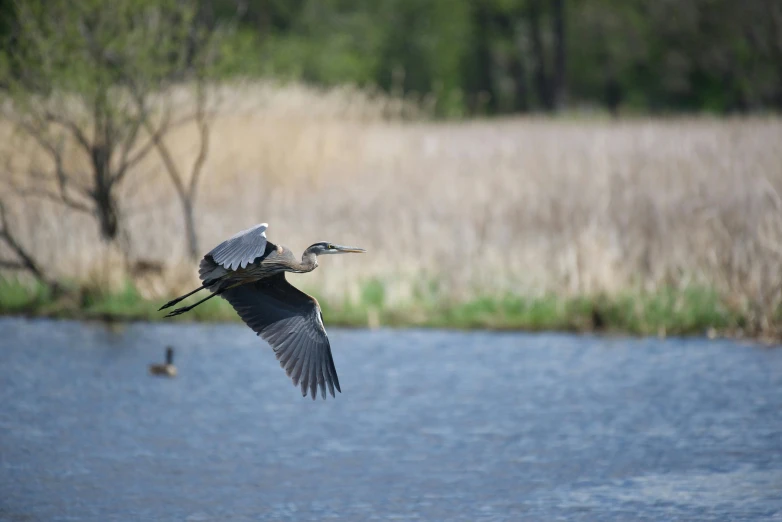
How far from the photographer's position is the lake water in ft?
19.7

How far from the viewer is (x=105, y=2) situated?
432 inches

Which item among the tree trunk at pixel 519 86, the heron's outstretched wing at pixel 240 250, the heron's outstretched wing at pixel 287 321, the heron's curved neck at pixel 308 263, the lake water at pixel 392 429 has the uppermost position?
the tree trunk at pixel 519 86

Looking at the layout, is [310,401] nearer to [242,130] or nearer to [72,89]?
[72,89]

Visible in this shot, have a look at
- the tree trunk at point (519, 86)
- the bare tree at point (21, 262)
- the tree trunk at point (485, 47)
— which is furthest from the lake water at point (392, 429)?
the tree trunk at point (519, 86)

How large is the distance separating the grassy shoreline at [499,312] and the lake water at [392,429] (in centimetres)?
18

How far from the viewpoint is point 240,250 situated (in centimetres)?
492

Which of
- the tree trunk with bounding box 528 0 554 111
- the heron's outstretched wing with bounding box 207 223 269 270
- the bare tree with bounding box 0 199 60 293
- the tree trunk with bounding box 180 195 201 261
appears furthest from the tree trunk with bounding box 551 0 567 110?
the heron's outstretched wing with bounding box 207 223 269 270

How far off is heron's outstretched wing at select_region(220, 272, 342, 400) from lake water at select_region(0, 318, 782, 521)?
710 millimetres

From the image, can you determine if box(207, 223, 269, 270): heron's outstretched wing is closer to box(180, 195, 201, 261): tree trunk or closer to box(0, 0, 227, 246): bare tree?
box(180, 195, 201, 261): tree trunk

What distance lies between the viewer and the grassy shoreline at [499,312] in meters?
9.84

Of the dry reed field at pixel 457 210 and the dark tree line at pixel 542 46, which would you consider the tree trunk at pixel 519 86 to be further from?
the dry reed field at pixel 457 210

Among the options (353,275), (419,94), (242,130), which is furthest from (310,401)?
(419,94)

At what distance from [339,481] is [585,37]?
34.7m

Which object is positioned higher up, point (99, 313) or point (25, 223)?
point (25, 223)
